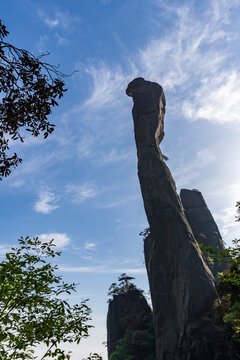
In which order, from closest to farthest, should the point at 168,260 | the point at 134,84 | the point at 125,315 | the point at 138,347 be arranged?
1. the point at 168,260
2. the point at 138,347
3. the point at 125,315
4. the point at 134,84

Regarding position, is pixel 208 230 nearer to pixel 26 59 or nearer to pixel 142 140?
pixel 142 140

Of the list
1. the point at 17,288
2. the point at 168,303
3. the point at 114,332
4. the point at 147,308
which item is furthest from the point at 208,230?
the point at 17,288

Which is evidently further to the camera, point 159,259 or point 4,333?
point 159,259

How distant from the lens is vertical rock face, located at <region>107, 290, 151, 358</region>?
101 feet

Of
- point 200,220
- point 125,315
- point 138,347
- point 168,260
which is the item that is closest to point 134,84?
point 200,220

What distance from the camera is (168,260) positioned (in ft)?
87.3

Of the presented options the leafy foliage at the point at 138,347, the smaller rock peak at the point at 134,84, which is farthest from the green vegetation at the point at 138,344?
the smaller rock peak at the point at 134,84

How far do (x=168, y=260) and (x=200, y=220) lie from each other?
17320 millimetres

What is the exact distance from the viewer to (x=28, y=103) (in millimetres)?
5465

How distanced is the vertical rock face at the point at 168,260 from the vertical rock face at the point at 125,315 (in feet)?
20.0

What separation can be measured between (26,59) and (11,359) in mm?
5979

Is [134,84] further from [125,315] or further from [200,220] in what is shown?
[125,315]

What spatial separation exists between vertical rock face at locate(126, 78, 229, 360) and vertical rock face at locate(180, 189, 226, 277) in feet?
31.5

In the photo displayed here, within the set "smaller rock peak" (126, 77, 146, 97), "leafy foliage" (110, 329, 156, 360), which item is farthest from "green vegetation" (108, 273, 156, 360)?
"smaller rock peak" (126, 77, 146, 97)
